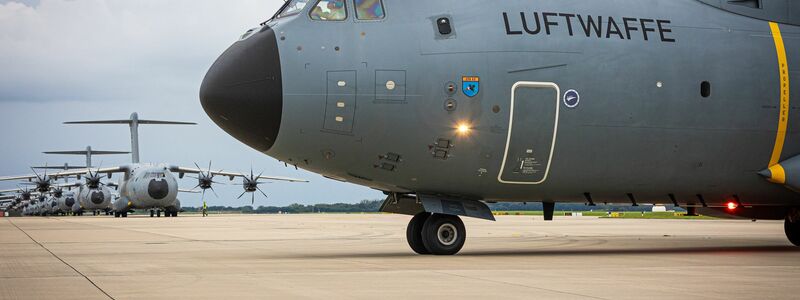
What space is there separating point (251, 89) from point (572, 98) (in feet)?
16.0

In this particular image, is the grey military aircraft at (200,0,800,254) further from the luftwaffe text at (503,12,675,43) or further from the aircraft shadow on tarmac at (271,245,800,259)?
the aircraft shadow on tarmac at (271,245,800,259)

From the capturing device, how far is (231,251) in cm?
1803

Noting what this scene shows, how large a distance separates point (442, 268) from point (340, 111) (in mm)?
3258

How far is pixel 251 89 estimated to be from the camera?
14.6m

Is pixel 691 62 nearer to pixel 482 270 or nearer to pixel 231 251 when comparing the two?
pixel 482 270

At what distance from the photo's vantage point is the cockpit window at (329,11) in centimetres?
1496

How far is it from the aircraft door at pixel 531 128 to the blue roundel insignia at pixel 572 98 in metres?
0.14

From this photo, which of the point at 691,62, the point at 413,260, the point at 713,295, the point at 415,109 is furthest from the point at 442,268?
the point at 691,62

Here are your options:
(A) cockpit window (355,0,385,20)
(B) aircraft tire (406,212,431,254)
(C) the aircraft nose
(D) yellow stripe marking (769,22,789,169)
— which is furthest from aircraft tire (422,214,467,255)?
(D) yellow stripe marking (769,22,789,169)

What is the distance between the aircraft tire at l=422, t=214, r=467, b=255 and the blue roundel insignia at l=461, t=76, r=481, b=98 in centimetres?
220

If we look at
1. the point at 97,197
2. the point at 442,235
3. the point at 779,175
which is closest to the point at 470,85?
the point at 442,235

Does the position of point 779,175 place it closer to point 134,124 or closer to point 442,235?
point 442,235

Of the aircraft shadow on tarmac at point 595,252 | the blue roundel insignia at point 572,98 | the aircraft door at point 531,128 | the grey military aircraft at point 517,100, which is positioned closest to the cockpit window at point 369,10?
the grey military aircraft at point 517,100

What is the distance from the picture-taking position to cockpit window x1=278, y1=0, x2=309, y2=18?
49.7 ft
